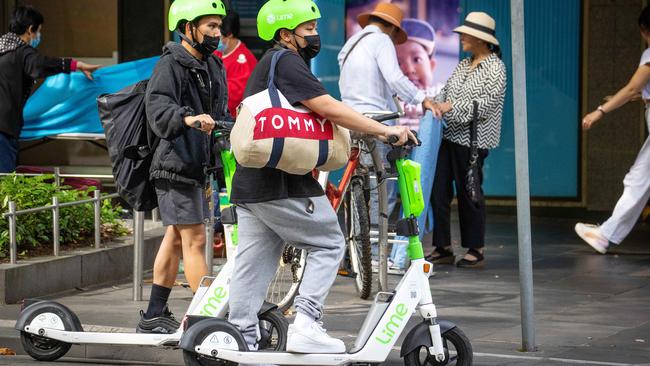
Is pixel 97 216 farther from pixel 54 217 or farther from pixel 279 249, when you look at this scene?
pixel 279 249

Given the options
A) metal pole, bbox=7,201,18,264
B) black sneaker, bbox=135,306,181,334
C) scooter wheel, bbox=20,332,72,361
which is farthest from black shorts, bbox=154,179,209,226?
metal pole, bbox=7,201,18,264

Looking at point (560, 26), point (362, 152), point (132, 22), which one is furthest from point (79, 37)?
point (362, 152)

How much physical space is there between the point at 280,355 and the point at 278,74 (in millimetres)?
1322

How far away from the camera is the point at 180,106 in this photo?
24.2 ft

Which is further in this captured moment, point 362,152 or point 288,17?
point 362,152

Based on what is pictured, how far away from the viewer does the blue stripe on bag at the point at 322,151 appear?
21.2ft

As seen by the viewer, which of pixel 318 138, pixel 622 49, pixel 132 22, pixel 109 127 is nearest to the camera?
pixel 318 138

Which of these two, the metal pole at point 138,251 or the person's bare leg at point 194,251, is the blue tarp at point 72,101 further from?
the person's bare leg at point 194,251

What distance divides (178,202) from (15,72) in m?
4.16

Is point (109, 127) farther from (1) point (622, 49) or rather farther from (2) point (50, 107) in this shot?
(1) point (622, 49)

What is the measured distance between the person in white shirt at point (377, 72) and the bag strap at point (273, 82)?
3.83 meters

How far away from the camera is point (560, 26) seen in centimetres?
1352

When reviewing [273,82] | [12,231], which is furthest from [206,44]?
[12,231]

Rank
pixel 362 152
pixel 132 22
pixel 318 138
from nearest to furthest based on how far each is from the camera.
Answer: pixel 318 138, pixel 362 152, pixel 132 22
